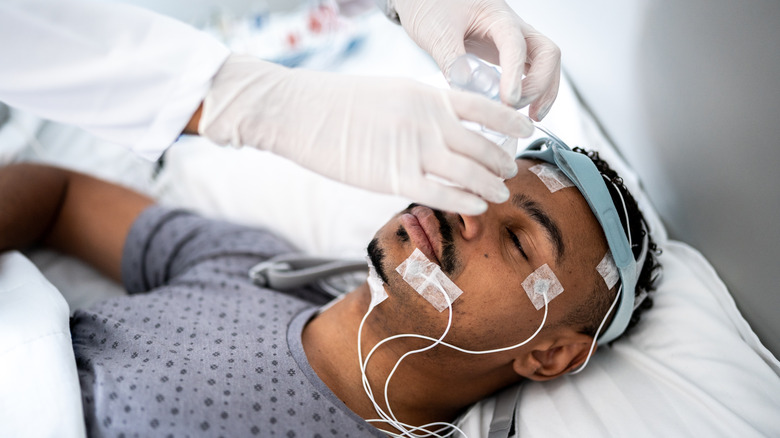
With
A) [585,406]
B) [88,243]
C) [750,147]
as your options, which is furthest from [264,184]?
[750,147]

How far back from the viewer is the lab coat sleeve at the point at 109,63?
3.36 feet

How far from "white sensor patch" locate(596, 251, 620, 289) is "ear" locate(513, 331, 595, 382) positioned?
0.16 m

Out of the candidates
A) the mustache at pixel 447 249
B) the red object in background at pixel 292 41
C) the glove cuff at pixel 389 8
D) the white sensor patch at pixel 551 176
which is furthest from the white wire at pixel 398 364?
the red object in background at pixel 292 41

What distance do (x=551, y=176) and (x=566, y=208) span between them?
0.09 m

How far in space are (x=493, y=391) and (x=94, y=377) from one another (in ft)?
3.35

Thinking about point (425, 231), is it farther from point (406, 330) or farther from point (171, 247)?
point (171, 247)

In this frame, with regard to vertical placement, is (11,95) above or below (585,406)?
above

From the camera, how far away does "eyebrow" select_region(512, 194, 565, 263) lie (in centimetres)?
125

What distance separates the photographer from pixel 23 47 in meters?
1.02

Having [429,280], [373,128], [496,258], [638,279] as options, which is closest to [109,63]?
[373,128]

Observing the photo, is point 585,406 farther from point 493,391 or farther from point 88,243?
point 88,243

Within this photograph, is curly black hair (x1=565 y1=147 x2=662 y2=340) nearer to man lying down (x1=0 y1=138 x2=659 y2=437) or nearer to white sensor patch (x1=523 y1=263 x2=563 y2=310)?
man lying down (x1=0 y1=138 x2=659 y2=437)

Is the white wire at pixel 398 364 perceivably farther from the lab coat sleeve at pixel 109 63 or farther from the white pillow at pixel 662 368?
the lab coat sleeve at pixel 109 63

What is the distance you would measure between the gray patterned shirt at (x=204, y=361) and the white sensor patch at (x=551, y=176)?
0.74 meters
